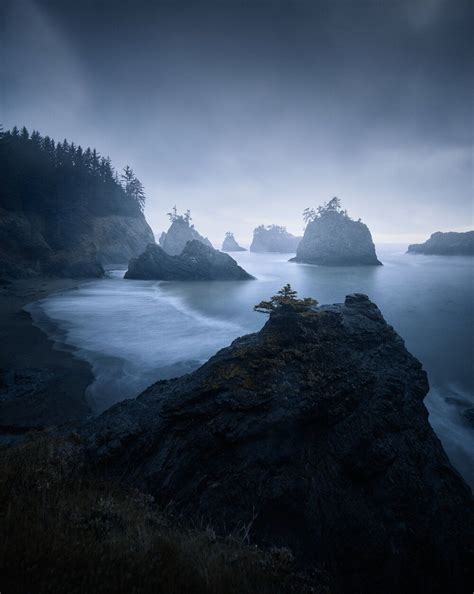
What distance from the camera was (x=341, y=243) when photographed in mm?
85688

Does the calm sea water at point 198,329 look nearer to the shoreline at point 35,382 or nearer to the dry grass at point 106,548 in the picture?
the shoreline at point 35,382

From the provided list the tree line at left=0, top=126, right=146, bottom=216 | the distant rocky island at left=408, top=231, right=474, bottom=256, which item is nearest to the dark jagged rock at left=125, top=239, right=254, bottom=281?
the tree line at left=0, top=126, right=146, bottom=216

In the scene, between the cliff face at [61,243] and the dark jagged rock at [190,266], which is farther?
the dark jagged rock at [190,266]

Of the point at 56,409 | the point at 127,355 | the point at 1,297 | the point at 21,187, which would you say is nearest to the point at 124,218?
the point at 21,187

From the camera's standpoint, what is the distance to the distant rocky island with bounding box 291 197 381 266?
83.9 m

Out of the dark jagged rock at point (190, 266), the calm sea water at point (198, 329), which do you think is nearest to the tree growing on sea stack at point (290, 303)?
the calm sea water at point (198, 329)

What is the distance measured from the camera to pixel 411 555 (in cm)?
512

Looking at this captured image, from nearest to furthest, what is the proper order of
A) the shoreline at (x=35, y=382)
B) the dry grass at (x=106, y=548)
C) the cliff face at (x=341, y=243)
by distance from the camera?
the dry grass at (x=106, y=548)
the shoreline at (x=35, y=382)
the cliff face at (x=341, y=243)

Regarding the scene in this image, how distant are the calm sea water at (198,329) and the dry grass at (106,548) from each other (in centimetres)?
645

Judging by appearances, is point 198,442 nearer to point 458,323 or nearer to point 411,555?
point 411,555

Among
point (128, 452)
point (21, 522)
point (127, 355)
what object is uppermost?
point (21, 522)

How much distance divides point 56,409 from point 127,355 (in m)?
6.16

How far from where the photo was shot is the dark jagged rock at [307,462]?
490 cm

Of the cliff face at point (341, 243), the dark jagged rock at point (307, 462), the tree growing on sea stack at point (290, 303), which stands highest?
the cliff face at point (341, 243)
